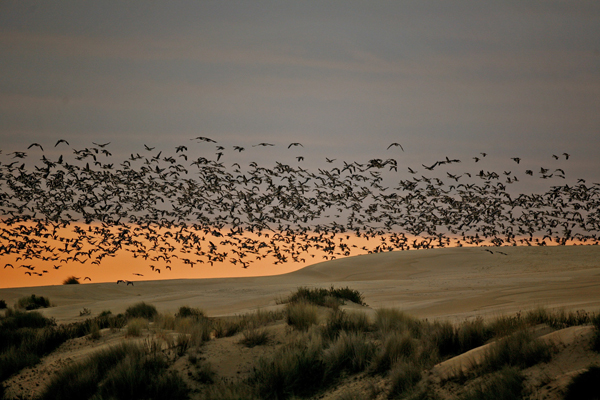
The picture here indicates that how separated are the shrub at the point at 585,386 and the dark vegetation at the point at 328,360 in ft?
0.05

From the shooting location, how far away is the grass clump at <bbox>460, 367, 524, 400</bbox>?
907 cm

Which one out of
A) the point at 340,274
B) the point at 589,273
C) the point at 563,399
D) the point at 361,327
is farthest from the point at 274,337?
the point at 340,274

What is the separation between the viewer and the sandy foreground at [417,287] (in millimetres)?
25188

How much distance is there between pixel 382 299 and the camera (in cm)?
3061

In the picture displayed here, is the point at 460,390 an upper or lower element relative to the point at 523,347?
lower

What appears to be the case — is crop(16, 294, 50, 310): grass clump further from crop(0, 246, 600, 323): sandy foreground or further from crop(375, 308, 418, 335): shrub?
crop(375, 308, 418, 335): shrub

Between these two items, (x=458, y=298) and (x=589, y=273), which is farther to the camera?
(x=589, y=273)

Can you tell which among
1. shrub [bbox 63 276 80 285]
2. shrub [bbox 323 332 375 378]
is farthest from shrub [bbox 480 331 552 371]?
shrub [bbox 63 276 80 285]

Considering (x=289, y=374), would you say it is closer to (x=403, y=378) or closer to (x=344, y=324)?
(x=403, y=378)

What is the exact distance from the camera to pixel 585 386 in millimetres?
8492

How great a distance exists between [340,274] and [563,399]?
Answer: 172 ft

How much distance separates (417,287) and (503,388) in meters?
28.4

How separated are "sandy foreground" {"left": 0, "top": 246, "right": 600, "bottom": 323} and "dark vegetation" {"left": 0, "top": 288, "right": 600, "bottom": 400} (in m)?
5.85

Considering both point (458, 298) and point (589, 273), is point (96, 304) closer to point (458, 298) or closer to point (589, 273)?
point (458, 298)
